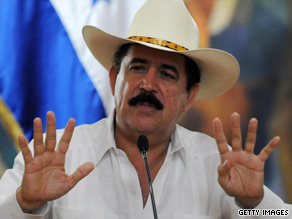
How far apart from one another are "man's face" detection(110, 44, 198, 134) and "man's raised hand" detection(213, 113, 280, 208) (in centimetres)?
38

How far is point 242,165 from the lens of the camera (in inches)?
61.0

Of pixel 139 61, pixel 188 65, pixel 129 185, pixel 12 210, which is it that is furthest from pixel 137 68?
pixel 12 210

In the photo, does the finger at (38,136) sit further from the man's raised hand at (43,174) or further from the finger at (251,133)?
the finger at (251,133)

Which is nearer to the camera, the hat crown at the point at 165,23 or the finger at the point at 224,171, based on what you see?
the finger at the point at 224,171

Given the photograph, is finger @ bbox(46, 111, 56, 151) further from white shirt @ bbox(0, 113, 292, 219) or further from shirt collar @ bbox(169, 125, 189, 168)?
shirt collar @ bbox(169, 125, 189, 168)

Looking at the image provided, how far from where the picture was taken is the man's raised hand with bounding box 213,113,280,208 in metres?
1.52

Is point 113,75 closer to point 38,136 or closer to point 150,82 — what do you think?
point 150,82

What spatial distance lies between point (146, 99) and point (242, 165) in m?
0.49

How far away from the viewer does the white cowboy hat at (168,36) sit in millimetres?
1903

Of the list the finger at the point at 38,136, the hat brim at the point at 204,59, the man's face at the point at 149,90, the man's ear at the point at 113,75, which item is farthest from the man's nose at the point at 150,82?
the finger at the point at 38,136

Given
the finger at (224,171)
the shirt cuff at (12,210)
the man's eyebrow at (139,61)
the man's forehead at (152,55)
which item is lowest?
the shirt cuff at (12,210)

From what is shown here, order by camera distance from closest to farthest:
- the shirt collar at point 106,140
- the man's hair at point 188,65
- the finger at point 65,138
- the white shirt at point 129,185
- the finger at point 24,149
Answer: the finger at point 24,149, the finger at point 65,138, the white shirt at point 129,185, the shirt collar at point 106,140, the man's hair at point 188,65

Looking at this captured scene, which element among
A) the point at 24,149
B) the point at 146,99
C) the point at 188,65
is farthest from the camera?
the point at 188,65

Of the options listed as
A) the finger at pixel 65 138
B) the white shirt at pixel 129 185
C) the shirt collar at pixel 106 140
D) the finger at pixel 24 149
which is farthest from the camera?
the shirt collar at pixel 106 140
